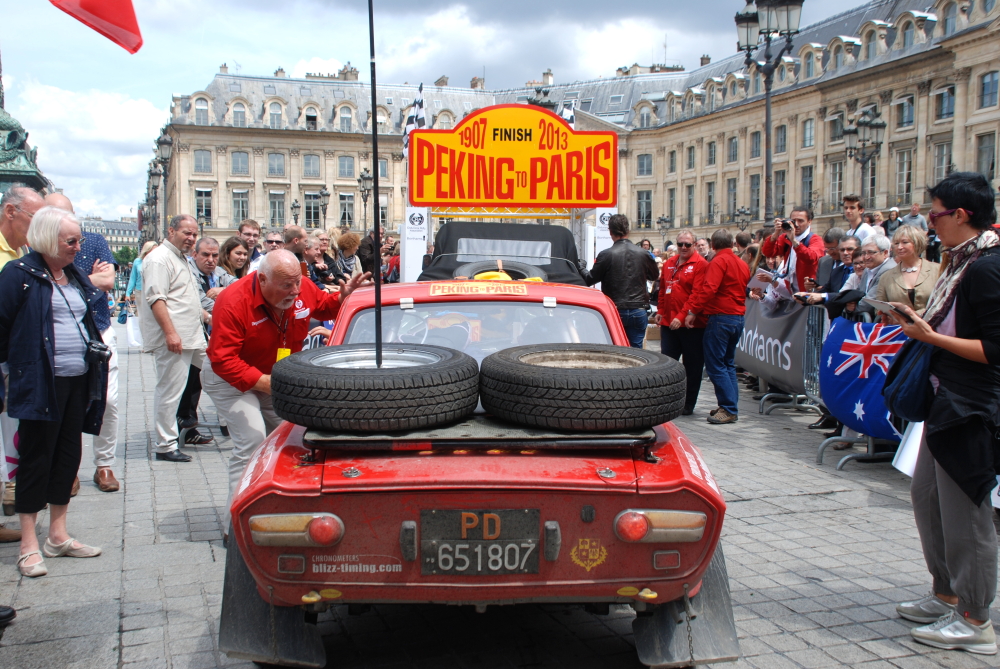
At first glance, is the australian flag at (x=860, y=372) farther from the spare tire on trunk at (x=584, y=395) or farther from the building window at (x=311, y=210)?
the building window at (x=311, y=210)

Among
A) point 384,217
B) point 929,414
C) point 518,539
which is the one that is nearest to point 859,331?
point 929,414

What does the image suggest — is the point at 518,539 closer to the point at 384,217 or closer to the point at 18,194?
the point at 18,194

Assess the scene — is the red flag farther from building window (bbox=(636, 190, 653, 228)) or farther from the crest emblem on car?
building window (bbox=(636, 190, 653, 228))

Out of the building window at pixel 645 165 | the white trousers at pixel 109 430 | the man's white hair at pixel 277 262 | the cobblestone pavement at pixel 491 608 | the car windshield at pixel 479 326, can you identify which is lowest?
the cobblestone pavement at pixel 491 608

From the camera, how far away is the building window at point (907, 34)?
4998 cm

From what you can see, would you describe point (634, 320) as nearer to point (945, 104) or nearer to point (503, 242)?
point (503, 242)

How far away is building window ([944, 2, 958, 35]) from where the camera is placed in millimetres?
46531

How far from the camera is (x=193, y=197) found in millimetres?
74000

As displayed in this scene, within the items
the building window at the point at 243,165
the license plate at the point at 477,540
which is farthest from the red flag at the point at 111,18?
the building window at the point at 243,165

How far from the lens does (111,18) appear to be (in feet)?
15.1

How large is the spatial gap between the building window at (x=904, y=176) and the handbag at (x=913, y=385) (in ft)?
166

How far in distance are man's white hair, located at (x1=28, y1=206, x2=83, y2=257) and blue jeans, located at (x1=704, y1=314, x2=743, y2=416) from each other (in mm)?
6372

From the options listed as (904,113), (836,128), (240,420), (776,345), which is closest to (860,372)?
(776,345)

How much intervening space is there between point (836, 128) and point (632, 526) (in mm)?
59360
